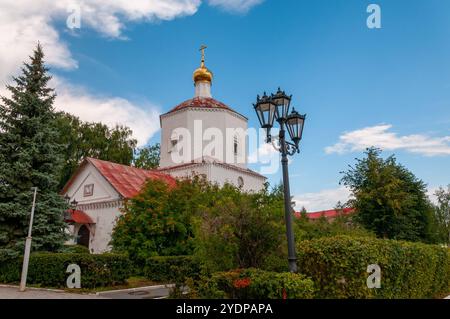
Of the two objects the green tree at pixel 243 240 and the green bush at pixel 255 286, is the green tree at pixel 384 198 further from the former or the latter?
the green bush at pixel 255 286

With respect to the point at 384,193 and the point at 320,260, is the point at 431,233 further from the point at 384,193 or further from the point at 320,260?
the point at 320,260

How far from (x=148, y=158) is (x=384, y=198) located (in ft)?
120

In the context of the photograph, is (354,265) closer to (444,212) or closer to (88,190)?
(88,190)

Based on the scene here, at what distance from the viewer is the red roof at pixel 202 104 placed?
113 feet

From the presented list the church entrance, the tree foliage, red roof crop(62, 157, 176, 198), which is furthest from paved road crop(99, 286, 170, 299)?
the church entrance

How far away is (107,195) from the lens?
26.9 meters

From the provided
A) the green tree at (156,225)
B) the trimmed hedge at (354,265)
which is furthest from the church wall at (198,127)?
the trimmed hedge at (354,265)

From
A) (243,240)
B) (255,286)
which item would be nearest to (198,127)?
(243,240)

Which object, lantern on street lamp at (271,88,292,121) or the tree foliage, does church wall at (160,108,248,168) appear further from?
lantern on street lamp at (271,88,292,121)

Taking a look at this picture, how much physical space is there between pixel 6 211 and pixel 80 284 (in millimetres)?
5798

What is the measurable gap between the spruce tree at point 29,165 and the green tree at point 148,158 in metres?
29.0

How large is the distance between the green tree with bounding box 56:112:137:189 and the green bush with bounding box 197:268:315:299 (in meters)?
33.2

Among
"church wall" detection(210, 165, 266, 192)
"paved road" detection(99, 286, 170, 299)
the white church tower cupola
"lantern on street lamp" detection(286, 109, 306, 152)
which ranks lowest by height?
"paved road" detection(99, 286, 170, 299)

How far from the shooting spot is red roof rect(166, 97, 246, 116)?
3456 centimetres
